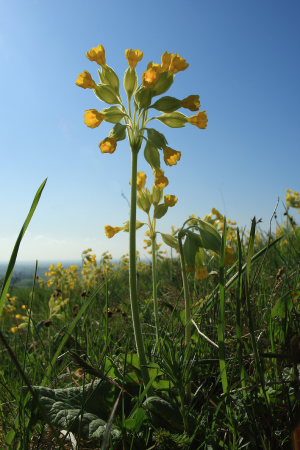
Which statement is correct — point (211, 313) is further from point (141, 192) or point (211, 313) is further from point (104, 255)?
point (104, 255)

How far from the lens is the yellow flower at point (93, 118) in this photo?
5.96 feet

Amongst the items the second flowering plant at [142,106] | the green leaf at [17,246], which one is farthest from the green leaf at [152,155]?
the green leaf at [17,246]

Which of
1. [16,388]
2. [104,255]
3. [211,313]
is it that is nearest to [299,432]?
[211,313]

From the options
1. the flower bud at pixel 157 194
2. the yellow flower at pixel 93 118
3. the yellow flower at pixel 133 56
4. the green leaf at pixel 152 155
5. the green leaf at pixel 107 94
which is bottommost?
the flower bud at pixel 157 194

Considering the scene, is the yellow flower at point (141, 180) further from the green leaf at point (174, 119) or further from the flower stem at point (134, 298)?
the flower stem at point (134, 298)

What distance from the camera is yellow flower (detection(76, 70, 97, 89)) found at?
75.9 inches

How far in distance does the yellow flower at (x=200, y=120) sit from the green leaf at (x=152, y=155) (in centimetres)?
33

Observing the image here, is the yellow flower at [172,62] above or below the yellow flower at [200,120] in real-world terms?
above

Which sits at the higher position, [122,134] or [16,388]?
[122,134]

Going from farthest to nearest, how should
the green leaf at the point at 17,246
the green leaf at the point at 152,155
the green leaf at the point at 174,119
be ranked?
the green leaf at the point at 174,119
the green leaf at the point at 152,155
the green leaf at the point at 17,246

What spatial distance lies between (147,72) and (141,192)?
716 millimetres

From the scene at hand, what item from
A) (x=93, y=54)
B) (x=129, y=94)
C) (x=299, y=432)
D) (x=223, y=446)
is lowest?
(x=223, y=446)

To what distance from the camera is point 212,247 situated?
1.72 meters

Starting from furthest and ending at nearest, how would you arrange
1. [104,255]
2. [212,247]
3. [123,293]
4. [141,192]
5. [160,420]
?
[104,255] → [123,293] → [141,192] → [212,247] → [160,420]
